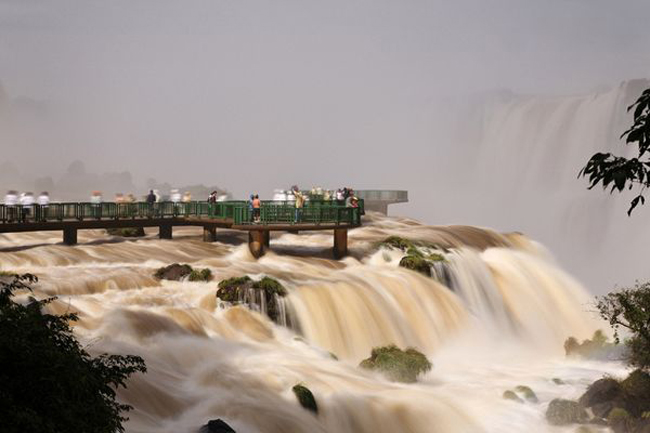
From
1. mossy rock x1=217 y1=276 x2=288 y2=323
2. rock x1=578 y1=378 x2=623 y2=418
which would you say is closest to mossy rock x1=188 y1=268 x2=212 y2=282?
mossy rock x1=217 y1=276 x2=288 y2=323

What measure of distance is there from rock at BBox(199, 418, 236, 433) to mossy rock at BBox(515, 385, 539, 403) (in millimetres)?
13398

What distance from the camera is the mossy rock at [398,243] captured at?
44.3m

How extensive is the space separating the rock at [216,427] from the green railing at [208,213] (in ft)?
71.1

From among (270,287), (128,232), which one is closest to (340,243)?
(270,287)

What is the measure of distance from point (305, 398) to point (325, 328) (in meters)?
8.51

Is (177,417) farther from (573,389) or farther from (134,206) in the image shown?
(134,206)

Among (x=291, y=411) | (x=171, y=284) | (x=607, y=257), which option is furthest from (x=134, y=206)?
(x=607, y=257)

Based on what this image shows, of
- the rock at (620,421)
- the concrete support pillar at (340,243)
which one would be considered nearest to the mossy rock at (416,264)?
the concrete support pillar at (340,243)

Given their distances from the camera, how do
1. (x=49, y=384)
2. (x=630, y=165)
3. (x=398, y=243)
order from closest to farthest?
1. (x=630, y=165)
2. (x=49, y=384)
3. (x=398, y=243)

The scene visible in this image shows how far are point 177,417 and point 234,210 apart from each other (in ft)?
69.9

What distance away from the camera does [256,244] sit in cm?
4138

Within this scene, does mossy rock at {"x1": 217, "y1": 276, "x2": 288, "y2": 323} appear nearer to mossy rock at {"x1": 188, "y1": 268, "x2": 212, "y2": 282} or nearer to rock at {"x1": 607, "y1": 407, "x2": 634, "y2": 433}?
mossy rock at {"x1": 188, "y1": 268, "x2": 212, "y2": 282}

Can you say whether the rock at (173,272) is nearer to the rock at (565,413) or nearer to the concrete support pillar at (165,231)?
the concrete support pillar at (165,231)

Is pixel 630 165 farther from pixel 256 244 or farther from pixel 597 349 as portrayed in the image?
pixel 256 244
